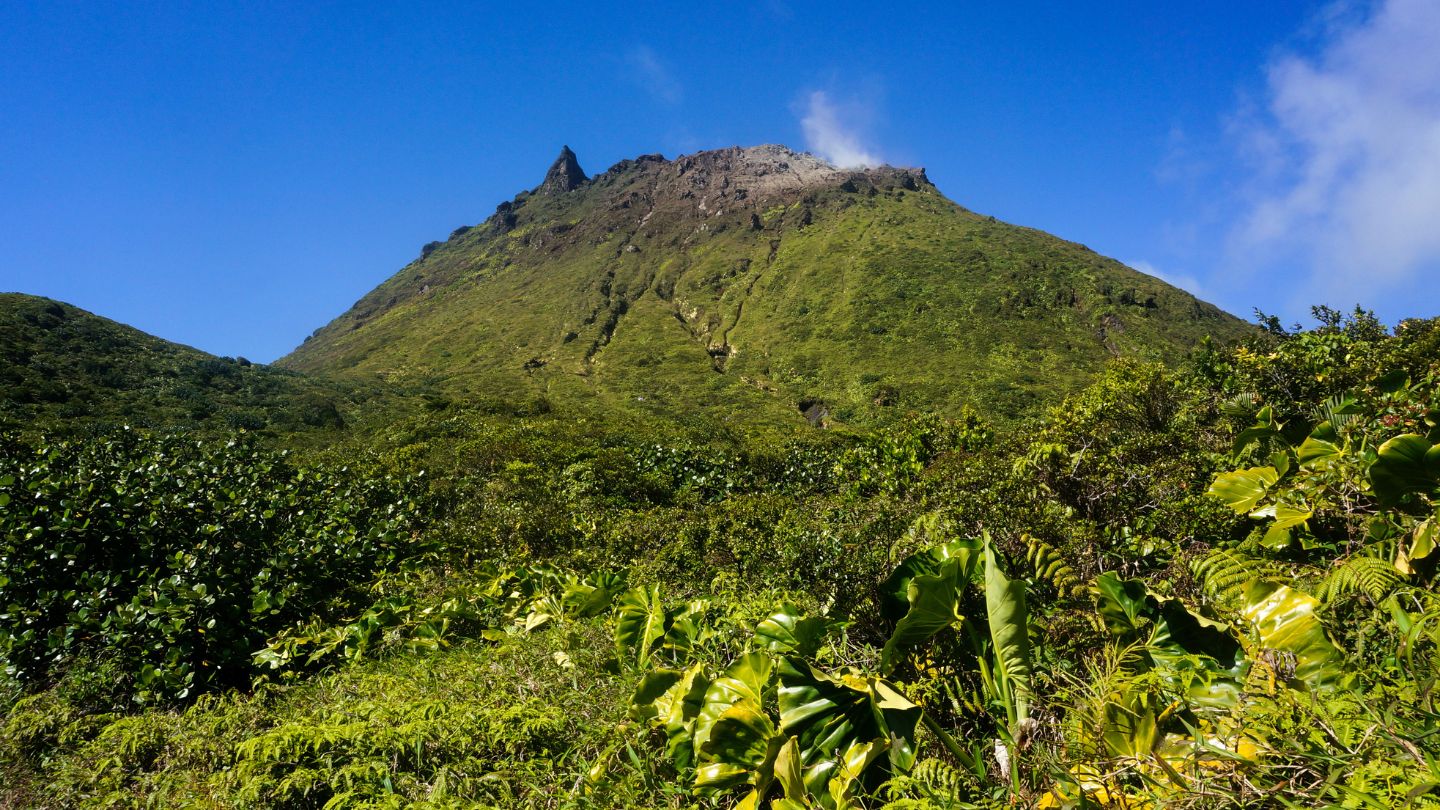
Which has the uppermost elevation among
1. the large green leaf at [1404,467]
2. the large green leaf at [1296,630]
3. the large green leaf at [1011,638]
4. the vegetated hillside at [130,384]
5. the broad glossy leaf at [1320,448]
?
the vegetated hillside at [130,384]

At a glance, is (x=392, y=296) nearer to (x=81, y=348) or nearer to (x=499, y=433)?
(x=81, y=348)

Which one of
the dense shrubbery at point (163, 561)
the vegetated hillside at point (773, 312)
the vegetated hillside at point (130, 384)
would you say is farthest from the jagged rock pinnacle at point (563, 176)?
the dense shrubbery at point (163, 561)

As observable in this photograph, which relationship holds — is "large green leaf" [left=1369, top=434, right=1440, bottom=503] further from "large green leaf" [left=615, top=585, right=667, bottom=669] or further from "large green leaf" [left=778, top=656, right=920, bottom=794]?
"large green leaf" [left=615, top=585, right=667, bottom=669]

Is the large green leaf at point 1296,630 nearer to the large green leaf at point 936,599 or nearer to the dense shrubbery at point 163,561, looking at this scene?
the large green leaf at point 936,599

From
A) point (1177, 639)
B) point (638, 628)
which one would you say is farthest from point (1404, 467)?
point (638, 628)

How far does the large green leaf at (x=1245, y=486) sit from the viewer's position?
9.48 feet

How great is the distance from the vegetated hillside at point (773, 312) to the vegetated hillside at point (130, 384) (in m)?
17.8

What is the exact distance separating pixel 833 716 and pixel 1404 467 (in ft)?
6.05

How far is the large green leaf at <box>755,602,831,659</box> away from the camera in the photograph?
2.43m

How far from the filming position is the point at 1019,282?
7019 cm

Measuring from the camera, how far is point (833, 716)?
6.57ft

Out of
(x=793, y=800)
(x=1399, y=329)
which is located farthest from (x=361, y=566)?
(x=1399, y=329)

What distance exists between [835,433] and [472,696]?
18.2 meters

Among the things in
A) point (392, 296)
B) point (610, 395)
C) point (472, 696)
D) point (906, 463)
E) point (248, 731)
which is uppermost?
point (392, 296)
